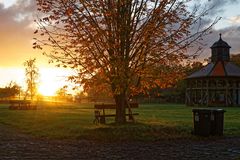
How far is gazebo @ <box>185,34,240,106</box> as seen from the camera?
208 feet

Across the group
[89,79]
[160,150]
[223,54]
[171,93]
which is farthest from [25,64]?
[160,150]

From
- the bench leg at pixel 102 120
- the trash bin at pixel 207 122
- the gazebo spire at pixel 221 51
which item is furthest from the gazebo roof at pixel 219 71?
the trash bin at pixel 207 122

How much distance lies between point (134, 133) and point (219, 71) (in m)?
49.6

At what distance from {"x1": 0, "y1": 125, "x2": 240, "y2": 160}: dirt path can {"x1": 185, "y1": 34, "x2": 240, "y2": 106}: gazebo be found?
48137mm

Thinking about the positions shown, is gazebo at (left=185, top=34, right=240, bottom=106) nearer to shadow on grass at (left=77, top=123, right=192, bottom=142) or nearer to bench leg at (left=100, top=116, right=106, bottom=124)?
bench leg at (left=100, top=116, right=106, bottom=124)

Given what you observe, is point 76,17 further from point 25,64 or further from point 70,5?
point 25,64

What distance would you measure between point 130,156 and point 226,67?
56249 millimetres

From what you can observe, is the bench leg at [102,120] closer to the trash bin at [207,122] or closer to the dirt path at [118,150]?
the trash bin at [207,122]

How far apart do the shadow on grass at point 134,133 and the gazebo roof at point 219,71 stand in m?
46.3

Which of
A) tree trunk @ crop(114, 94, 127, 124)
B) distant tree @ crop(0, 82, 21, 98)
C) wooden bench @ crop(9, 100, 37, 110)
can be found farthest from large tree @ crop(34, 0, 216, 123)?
distant tree @ crop(0, 82, 21, 98)

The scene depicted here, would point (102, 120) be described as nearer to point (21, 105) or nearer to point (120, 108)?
point (120, 108)

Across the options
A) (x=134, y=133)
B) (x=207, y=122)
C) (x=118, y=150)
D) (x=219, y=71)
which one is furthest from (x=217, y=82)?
(x=118, y=150)

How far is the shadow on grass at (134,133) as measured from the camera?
1628 cm

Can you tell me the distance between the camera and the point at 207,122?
17172 millimetres
